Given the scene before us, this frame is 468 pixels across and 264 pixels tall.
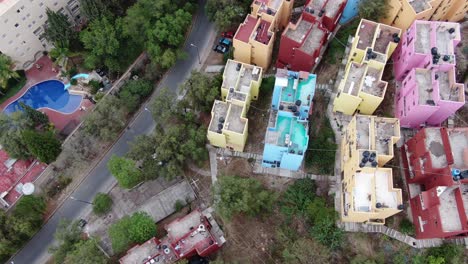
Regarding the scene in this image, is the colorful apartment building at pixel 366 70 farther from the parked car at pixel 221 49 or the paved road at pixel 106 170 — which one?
the paved road at pixel 106 170

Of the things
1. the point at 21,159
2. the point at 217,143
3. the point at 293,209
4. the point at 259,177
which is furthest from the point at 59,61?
the point at 293,209

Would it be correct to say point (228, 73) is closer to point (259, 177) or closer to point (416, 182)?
point (259, 177)

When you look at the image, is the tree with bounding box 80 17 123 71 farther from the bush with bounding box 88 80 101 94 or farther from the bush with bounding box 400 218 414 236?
the bush with bounding box 400 218 414 236

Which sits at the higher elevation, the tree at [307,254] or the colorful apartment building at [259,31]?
the colorful apartment building at [259,31]

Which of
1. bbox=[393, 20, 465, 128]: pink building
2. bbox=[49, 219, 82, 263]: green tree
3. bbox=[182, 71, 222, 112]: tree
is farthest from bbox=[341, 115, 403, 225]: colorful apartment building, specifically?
bbox=[49, 219, 82, 263]: green tree

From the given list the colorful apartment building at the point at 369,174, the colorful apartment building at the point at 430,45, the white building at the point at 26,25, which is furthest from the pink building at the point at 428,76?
the white building at the point at 26,25

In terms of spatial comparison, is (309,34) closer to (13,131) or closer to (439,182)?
(439,182)
